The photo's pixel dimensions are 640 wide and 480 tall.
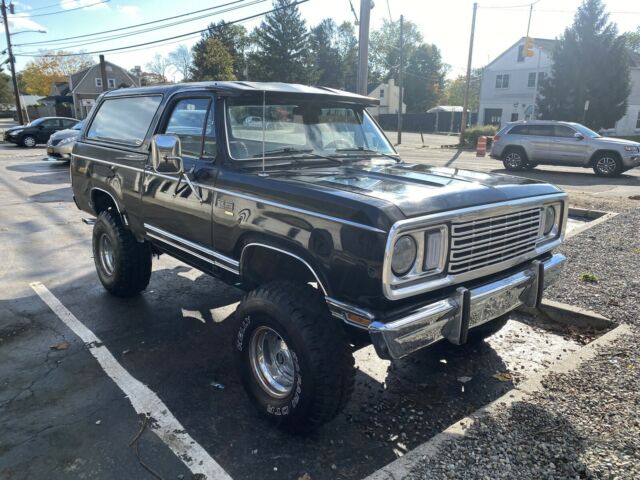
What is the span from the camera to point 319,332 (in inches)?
106

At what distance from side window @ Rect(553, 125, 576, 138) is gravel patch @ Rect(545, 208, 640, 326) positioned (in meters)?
9.19

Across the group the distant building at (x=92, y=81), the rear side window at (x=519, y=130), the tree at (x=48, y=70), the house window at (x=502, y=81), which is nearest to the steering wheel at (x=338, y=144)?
the rear side window at (x=519, y=130)

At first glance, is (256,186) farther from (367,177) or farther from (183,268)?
(183,268)

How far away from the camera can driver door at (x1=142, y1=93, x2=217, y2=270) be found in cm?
357

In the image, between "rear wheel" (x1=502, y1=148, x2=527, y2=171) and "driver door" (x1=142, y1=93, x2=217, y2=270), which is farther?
"rear wheel" (x1=502, y1=148, x2=527, y2=171)

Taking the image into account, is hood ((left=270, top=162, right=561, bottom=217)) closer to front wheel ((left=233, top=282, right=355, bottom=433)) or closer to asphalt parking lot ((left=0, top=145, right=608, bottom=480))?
front wheel ((left=233, top=282, right=355, bottom=433))

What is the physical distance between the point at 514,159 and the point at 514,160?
0.12ft

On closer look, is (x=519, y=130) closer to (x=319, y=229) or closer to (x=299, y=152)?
(x=299, y=152)

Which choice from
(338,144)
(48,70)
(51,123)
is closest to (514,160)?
(338,144)

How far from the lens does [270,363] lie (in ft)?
10.5

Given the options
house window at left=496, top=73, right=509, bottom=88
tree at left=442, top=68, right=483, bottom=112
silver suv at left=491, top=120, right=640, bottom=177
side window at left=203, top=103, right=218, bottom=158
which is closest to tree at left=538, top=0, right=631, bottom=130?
house window at left=496, top=73, right=509, bottom=88

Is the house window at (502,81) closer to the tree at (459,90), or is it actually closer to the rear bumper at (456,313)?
the tree at (459,90)

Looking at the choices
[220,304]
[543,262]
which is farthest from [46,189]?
[543,262]

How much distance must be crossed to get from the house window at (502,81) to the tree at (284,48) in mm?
20890
